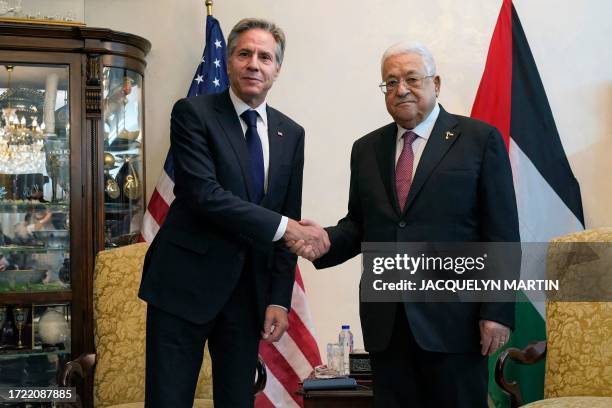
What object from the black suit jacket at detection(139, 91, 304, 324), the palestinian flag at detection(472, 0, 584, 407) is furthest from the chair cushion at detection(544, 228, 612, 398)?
the black suit jacket at detection(139, 91, 304, 324)

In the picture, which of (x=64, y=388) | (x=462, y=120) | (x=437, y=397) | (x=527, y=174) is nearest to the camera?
(x=437, y=397)

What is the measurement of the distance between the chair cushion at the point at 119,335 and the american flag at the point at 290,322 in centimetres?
63

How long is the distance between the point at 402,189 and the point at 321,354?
6.61 feet

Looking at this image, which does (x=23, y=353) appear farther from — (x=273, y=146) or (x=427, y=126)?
(x=427, y=126)

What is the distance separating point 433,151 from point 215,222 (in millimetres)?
768

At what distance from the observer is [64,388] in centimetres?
323

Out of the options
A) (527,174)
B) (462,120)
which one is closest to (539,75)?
(527,174)

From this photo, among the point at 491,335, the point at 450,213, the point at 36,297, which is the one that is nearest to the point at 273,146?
the point at 450,213

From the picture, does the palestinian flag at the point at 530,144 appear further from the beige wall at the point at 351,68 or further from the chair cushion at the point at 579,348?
the chair cushion at the point at 579,348

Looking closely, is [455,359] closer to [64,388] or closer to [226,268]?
[226,268]

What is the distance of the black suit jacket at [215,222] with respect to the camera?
8.33 ft

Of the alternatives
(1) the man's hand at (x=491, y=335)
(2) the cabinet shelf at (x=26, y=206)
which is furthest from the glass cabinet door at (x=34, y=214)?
(1) the man's hand at (x=491, y=335)

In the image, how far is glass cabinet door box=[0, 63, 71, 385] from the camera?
4.34 m

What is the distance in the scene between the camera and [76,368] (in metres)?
3.40
